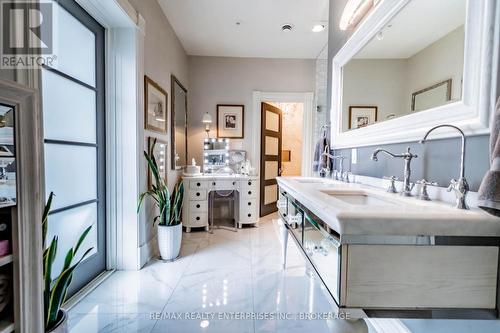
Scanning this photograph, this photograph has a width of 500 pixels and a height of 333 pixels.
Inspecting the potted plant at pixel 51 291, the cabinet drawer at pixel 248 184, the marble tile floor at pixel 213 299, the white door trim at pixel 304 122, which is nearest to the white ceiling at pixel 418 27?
the marble tile floor at pixel 213 299

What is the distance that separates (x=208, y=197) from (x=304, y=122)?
2.01 metres

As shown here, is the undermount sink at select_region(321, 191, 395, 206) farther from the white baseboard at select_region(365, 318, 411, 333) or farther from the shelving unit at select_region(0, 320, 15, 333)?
the shelving unit at select_region(0, 320, 15, 333)

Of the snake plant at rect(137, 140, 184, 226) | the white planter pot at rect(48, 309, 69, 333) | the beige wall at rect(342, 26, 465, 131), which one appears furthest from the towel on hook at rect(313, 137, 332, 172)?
the white planter pot at rect(48, 309, 69, 333)

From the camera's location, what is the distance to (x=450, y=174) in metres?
1.04

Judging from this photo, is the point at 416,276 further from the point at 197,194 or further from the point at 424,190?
the point at 197,194

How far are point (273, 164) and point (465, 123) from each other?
3591 millimetres

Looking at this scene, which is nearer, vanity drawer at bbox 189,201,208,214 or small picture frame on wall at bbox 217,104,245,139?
vanity drawer at bbox 189,201,208,214

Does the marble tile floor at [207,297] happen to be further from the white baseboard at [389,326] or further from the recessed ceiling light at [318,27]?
the recessed ceiling light at [318,27]

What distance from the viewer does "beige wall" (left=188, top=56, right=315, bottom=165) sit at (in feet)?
13.2

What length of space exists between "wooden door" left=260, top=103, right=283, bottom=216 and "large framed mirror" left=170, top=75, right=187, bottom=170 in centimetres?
124

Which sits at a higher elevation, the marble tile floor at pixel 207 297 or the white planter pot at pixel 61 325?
the white planter pot at pixel 61 325

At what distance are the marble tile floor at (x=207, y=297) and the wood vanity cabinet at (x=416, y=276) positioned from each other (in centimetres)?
37

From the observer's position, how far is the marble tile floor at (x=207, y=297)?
1.53 meters

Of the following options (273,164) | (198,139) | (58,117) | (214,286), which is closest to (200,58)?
(198,139)
